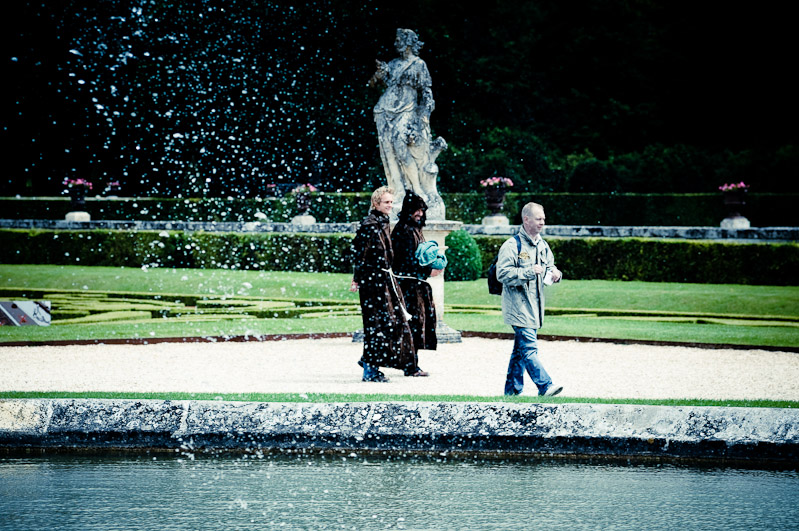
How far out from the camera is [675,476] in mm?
5953

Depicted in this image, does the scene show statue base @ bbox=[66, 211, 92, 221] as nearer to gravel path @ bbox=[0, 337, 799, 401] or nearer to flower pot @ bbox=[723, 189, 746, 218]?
flower pot @ bbox=[723, 189, 746, 218]

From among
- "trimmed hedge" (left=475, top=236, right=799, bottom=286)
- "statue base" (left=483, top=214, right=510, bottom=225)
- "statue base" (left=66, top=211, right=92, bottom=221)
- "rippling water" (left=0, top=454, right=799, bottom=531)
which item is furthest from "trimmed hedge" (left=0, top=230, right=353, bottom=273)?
"rippling water" (left=0, top=454, right=799, bottom=531)

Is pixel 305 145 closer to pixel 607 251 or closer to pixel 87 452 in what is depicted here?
pixel 607 251

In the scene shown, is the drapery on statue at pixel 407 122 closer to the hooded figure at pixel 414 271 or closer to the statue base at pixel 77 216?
the hooded figure at pixel 414 271

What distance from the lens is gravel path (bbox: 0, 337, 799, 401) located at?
8492 mm

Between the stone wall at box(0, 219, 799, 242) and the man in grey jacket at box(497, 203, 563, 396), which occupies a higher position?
the stone wall at box(0, 219, 799, 242)

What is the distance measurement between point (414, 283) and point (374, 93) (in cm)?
3073

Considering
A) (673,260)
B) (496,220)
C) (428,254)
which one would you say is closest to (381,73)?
(428,254)

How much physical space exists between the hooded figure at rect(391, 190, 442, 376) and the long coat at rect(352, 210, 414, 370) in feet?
2.39

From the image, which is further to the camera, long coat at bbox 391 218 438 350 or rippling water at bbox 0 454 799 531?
long coat at bbox 391 218 438 350

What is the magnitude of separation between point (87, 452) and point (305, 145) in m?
34.4

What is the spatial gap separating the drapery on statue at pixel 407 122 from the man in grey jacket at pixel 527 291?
512 centimetres

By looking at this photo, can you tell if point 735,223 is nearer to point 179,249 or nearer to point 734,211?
point 734,211

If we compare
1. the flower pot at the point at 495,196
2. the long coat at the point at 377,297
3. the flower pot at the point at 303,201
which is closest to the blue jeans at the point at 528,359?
the long coat at the point at 377,297
